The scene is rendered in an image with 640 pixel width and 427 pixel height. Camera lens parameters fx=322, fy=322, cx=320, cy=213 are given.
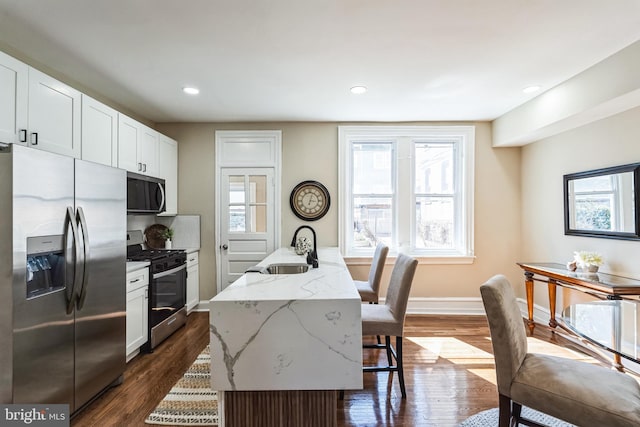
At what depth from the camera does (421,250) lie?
4.33 metres

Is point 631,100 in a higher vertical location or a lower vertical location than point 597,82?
lower

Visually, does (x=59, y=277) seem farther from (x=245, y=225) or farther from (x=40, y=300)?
(x=245, y=225)

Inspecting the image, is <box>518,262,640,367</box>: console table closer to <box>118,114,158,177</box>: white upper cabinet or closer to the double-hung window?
the double-hung window

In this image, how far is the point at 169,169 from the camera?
4.01 metres

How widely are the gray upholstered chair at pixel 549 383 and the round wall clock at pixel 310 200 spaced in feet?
8.55

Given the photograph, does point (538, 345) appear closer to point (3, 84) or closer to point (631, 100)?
point (631, 100)

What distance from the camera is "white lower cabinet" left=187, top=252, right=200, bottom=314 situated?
3.97m

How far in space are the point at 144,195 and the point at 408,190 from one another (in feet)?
10.3

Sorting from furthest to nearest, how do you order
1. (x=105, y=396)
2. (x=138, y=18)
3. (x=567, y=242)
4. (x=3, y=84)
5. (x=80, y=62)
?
(x=567, y=242) < (x=80, y=62) < (x=105, y=396) < (x=138, y=18) < (x=3, y=84)

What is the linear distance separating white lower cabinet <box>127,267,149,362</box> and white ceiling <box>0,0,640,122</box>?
1770 millimetres

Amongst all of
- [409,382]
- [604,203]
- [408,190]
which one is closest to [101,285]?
[409,382]

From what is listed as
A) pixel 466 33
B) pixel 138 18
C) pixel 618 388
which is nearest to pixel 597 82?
pixel 466 33

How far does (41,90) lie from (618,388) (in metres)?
3.63

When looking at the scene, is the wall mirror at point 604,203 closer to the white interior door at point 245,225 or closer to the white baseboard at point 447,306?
the white baseboard at point 447,306
